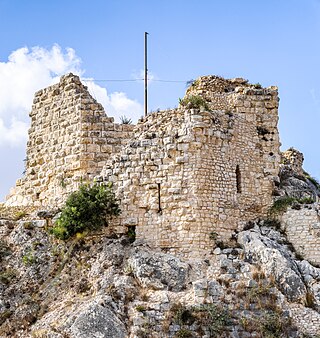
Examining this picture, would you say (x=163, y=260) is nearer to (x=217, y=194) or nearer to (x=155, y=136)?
(x=217, y=194)

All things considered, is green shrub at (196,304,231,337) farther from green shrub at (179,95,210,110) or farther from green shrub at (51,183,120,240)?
green shrub at (179,95,210,110)

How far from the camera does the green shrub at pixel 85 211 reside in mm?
20516

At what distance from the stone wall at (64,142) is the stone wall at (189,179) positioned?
1.23 meters

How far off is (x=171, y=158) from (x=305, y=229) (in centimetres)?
475

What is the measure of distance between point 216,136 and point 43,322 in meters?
7.63

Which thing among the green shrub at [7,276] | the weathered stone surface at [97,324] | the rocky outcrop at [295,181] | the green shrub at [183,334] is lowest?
the green shrub at [183,334]

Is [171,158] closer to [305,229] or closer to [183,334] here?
[305,229]

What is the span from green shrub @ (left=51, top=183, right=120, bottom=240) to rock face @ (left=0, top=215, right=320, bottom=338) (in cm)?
46

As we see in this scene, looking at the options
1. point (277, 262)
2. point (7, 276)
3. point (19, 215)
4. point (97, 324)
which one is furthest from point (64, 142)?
point (277, 262)

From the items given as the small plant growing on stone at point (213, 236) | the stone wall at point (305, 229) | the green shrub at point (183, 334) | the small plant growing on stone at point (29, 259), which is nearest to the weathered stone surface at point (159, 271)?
the small plant growing on stone at point (213, 236)

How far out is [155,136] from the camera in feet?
69.9

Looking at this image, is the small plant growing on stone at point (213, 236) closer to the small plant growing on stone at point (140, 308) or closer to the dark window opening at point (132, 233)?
the dark window opening at point (132, 233)

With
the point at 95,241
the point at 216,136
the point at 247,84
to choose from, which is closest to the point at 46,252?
the point at 95,241

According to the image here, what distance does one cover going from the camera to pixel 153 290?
18.8 metres
